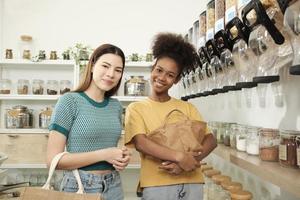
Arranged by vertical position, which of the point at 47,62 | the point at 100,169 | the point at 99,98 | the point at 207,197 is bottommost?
the point at 207,197

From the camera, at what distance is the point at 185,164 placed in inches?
54.6

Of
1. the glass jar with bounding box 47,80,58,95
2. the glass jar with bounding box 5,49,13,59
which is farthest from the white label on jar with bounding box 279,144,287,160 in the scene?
the glass jar with bounding box 5,49,13,59

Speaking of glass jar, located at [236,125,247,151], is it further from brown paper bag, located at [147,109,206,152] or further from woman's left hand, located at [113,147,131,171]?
woman's left hand, located at [113,147,131,171]

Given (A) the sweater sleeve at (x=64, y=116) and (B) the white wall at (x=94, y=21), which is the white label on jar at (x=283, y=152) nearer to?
(A) the sweater sleeve at (x=64, y=116)

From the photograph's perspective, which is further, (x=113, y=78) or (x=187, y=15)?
(x=187, y=15)

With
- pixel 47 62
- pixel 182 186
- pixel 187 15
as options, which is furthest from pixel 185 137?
pixel 187 15

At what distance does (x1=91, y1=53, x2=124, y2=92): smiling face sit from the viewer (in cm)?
135

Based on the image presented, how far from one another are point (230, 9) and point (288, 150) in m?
0.69

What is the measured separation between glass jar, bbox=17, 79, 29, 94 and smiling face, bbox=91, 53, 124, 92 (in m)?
2.05

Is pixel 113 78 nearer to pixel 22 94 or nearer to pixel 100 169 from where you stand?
pixel 100 169

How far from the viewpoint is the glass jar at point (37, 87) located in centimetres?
318

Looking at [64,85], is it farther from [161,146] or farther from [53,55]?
[161,146]

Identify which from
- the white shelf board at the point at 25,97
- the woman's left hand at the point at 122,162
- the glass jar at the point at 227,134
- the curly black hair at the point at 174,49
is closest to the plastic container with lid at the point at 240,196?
the glass jar at the point at 227,134

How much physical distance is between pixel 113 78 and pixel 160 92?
0.87ft
